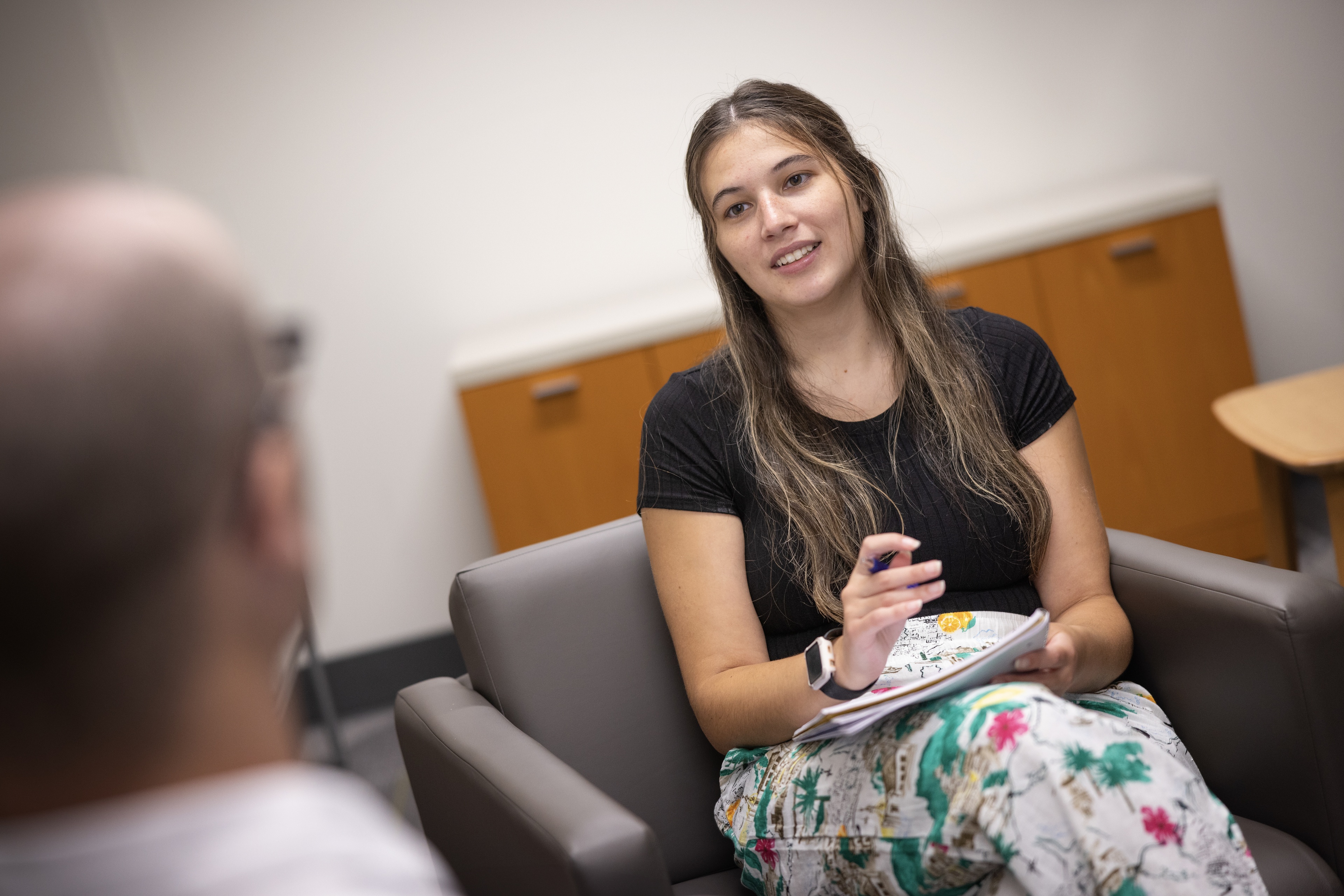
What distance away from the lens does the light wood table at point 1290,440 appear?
6.93ft

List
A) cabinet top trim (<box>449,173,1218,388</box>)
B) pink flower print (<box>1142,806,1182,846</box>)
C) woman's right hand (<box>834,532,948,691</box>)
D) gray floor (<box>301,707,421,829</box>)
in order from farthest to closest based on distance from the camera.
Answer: cabinet top trim (<box>449,173,1218,388</box>)
gray floor (<box>301,707,421,829</box>)
woman's right hand (<box>834,532,948,691</box>)
pink flower print (<box>1142,806,1182,846</box>)

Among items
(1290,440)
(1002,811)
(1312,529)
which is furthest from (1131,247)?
(1002,811)

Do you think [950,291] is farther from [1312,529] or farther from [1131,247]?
[1312,529]

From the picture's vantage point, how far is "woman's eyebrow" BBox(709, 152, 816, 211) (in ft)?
5.54

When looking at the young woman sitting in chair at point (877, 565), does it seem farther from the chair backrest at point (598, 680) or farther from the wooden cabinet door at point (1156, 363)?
the wooden cabinet door at point (1156, 363)

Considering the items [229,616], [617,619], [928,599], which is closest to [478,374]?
[617,619]

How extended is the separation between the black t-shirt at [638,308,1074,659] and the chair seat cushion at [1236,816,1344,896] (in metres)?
0.43

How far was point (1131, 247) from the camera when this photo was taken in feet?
9.88

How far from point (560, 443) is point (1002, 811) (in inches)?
80.0

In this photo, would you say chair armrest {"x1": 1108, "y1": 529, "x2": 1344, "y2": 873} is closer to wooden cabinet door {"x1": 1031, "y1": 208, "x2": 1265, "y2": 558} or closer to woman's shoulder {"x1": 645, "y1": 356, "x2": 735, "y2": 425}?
woman's shoulder {"x1": 645, "y1": 356, "x2": 735, "y2": 425}

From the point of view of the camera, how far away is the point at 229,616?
514 millimetres

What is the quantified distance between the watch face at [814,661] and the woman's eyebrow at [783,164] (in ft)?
2.47

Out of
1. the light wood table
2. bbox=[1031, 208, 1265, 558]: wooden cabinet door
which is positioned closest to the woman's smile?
the light wood table

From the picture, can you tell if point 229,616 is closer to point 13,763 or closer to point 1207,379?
point 13,763
